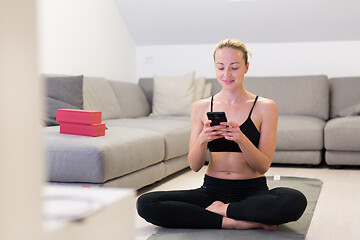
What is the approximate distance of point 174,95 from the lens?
202 inches

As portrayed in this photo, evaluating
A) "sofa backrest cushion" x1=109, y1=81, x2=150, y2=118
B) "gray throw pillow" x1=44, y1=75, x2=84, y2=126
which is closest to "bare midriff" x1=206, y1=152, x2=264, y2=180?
"gray throw pillow" x1=44, y1=75, x2=84, y2=126

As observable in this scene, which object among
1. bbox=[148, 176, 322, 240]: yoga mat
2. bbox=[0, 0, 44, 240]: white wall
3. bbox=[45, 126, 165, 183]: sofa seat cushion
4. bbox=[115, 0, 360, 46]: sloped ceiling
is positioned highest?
bbox=[115, 0, 360, 46]: sloped ceiling

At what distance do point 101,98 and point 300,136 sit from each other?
1.74 m

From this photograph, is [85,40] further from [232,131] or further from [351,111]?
[232,131]

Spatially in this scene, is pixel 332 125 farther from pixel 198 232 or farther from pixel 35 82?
pixel 35 82

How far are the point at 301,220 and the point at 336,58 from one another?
333cm

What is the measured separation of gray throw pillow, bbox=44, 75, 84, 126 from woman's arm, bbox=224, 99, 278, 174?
158 centimetres

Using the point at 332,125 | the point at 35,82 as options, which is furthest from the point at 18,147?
the point at 332,125

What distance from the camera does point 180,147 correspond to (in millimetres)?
3939

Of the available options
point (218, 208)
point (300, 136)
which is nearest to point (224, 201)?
point (218, 208)

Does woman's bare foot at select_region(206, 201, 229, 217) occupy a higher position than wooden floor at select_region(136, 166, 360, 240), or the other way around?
woman's bare foot at select_region(206, 201, 229, 217)

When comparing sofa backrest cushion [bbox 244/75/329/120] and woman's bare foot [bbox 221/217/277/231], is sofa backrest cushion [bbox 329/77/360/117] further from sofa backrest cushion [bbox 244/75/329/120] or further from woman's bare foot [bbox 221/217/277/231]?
woman's bare foot [bbox 221/217/277/231]

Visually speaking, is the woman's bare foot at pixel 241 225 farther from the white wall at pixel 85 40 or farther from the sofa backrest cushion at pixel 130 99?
the sofa backrest cushion at pixel 130 99

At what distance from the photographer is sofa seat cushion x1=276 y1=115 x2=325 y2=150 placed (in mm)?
4324
